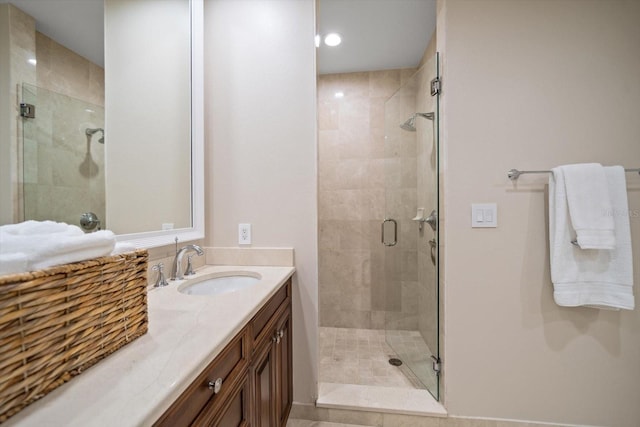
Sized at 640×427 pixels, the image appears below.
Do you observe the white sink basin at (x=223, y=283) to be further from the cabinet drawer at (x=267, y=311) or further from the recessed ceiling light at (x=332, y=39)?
the recessed ceiling light at (x=332, y=39)

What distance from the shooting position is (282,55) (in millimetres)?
1531

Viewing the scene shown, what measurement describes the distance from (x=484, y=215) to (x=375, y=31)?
1.67m

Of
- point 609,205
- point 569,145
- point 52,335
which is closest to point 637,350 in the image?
point 609,205

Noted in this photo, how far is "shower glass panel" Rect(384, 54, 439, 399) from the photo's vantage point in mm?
1629

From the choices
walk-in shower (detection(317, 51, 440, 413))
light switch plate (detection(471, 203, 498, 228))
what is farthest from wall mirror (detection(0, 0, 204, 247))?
light switch plate (detection(471, 203, 498, 228))

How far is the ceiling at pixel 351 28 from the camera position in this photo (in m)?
0.77

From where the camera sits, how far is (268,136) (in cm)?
154

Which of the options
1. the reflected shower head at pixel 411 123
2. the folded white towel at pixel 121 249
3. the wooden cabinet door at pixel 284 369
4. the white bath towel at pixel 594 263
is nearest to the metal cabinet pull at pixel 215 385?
the folded white towel at pixel 121 249

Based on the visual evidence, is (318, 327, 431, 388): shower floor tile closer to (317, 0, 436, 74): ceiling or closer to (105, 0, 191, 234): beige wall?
(105, 0, 191, 234): beige wall

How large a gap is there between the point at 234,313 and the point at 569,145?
6.14 ft

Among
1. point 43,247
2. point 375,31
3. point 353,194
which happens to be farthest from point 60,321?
point 375,31

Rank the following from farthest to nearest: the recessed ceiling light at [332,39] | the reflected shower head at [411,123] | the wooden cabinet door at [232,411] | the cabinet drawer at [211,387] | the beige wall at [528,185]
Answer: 1. the recessed ceiling light at [332,39]
2. the reflected shower head at [411,123]
3. the beige wall at [528,185]
4. the wooden cabinet door at [232,411]
5. the cabinet drawer at [211,387]

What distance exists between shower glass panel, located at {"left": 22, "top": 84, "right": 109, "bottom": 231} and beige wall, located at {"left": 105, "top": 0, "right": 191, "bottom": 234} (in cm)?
5

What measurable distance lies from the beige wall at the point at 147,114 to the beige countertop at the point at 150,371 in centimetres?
47
